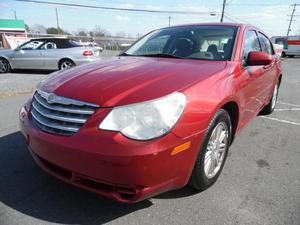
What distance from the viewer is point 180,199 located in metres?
2.61

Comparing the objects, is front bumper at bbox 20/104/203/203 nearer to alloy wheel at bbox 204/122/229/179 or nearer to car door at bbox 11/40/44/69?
alloy wheel at bbox 204/122/229/179

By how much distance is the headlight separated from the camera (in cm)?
200

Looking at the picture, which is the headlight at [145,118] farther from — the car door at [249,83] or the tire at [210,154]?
the car door at [249,83]

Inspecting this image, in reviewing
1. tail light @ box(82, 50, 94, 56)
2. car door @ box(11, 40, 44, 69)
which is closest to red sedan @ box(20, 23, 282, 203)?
tail light @ box(82, 50, 94, 56)

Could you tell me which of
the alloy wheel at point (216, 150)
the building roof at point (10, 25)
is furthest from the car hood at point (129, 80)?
the building roof at point (10, 25)

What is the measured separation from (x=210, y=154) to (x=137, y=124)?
0.98 meters

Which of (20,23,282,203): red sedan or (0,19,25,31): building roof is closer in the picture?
(20,23,282,203): red sedan

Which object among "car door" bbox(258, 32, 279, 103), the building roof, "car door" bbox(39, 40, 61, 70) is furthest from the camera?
the building roof

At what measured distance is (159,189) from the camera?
215 centimetres

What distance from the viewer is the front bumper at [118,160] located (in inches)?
76.9

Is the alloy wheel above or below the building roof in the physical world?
above

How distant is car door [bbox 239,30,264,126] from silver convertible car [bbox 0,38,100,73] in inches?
305

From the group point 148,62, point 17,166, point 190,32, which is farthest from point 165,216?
point 190,32

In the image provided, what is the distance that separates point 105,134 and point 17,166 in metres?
1.70
